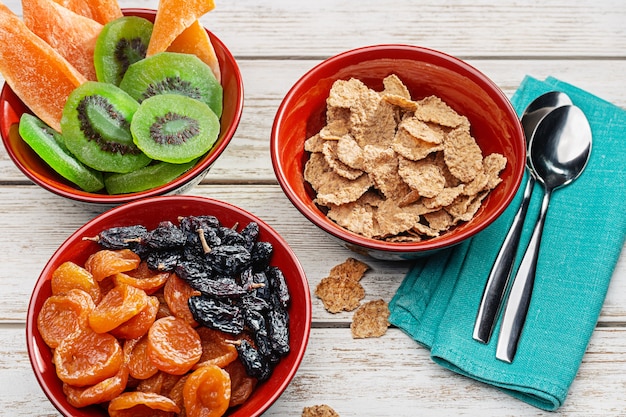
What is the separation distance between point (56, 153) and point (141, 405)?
0.58 metres

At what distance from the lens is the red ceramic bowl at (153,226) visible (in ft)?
4.26

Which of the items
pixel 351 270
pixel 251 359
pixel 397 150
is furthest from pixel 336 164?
pixel 251 359

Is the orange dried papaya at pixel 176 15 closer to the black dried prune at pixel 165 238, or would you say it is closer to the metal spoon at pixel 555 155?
the black dried prune at pixel 165 238

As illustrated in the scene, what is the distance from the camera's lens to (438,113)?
1589 millimetres

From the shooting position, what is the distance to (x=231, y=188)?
1.72 meters

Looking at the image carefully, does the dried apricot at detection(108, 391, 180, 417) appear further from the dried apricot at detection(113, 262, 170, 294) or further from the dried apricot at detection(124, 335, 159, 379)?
the dried apricot at detection(113, 262, 170, 294)

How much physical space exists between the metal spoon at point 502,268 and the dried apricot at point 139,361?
67 centimetres

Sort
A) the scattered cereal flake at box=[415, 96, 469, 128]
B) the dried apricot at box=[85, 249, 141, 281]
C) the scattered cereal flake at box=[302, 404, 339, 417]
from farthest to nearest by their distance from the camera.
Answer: the scattered cereal flake at box=[415, 96, 469, 128], the scattered cereal flake at box=[302, 404, 339, 417], the dried apricot at box=[85, 249, 141, 281]

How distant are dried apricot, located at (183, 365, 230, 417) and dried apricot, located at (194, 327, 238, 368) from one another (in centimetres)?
3

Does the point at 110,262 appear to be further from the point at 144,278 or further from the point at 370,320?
the point at 370,320

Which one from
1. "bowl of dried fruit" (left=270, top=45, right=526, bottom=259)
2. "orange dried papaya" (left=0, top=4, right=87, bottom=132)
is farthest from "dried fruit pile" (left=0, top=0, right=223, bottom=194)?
"bowl of dried fruit" (left=270, top=45, right=526, bottom=259)

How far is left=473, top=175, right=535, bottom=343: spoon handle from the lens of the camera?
4.96 ft

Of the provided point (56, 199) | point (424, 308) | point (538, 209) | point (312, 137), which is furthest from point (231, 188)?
point (538, 209)

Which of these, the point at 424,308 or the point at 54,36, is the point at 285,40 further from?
the point at 424,308
